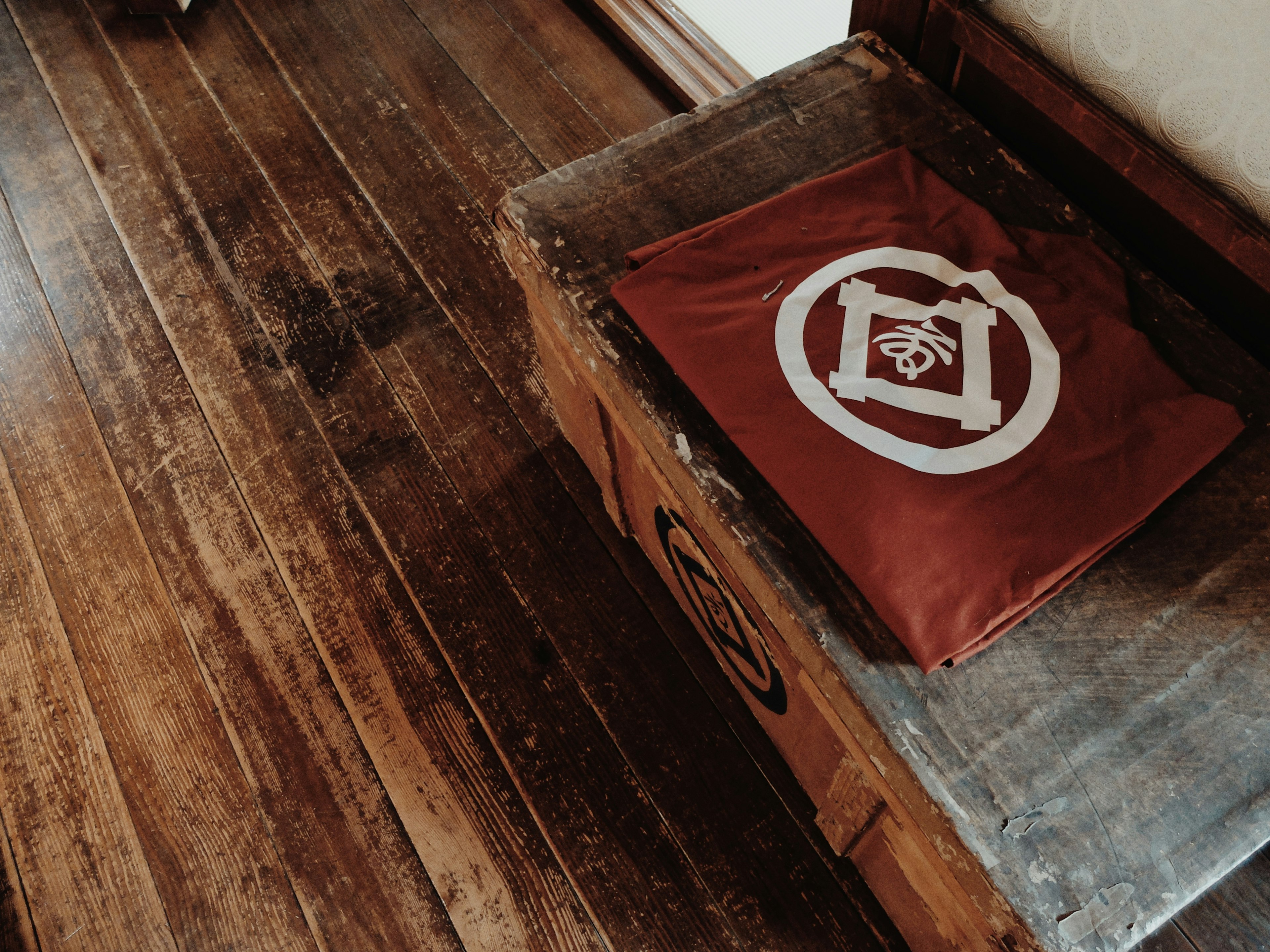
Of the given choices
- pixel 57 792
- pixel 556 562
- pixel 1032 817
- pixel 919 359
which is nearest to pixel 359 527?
pixel 556 562

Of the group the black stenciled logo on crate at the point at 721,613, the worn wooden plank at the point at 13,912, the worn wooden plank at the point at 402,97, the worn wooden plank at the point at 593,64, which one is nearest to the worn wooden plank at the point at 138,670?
the worn wooden plank at the point at 13,912

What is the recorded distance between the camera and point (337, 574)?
1399 millimetres

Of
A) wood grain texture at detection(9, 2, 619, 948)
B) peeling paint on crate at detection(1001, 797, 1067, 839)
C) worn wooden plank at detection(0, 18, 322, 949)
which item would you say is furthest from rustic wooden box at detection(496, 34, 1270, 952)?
worn wooden plank at detection(0, 18, 322, 949)

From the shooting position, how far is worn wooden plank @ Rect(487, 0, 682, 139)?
191 cm

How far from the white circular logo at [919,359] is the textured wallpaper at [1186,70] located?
259mm

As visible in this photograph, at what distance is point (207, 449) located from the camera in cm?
153

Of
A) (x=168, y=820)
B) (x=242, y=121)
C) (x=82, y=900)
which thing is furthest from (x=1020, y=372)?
(x=242, y=121)

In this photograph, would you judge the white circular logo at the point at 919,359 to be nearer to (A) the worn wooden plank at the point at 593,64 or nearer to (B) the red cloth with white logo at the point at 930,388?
(B) the red cloth with white logo at the point at 930,388

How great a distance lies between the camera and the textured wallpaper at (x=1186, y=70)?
808mm

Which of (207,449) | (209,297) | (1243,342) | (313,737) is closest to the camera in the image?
(1243,342)

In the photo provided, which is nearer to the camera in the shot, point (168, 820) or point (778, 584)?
point (778, 584)

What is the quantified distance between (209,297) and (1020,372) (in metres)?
1.57

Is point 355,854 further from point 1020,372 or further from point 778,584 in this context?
point 1020,372

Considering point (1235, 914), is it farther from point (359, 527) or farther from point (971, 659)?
point (359, 527)
